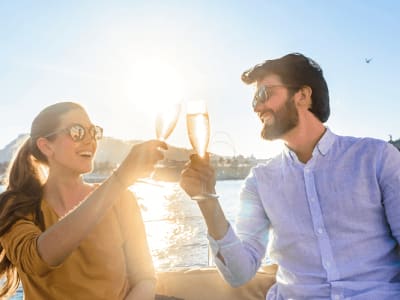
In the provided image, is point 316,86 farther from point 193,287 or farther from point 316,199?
point 193,287

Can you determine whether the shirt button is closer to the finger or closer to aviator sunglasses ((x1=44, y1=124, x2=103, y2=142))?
the finger

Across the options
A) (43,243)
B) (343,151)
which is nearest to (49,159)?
(43,243)

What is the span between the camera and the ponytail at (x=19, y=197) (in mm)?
Result: 2420

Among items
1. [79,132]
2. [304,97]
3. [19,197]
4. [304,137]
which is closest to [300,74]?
[304,97]

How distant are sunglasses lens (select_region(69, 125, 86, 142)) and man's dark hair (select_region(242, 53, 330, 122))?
1217 millimetres

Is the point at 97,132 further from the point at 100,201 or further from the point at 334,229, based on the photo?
the point at 334,229

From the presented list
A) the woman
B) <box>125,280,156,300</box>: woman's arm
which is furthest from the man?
the woman

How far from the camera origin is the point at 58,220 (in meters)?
2.31

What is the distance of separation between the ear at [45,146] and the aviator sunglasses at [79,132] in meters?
0.04

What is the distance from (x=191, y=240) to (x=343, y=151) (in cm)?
2623

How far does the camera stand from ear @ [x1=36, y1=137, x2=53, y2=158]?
2.64m

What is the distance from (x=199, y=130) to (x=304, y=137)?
1043 millimetres

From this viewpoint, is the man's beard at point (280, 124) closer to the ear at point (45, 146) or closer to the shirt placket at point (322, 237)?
the shirt placket at point (322, 237)

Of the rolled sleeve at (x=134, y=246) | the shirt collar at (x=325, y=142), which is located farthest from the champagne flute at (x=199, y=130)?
the shirt collar at (x=325, y=142)
